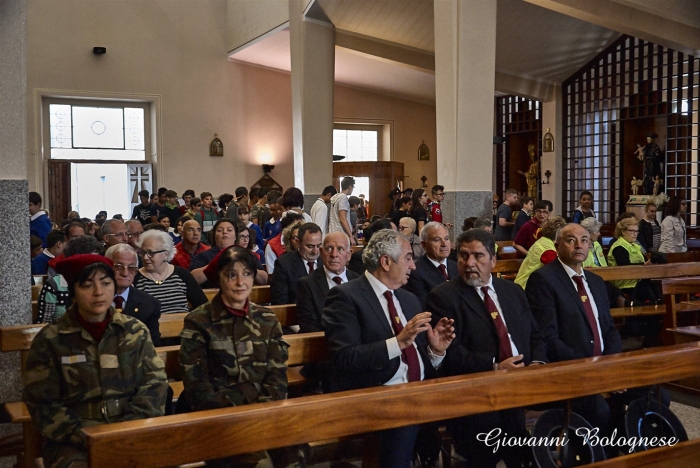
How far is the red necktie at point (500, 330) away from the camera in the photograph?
11.3 ft

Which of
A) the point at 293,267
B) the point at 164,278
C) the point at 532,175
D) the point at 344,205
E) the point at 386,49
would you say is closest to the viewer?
the point at 164,278

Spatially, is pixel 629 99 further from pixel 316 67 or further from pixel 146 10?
pixel 146 10

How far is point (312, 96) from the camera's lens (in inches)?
510

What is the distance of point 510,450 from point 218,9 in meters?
15.2

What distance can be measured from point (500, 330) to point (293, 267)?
1830 mm

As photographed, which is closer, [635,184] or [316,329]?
[316,329]

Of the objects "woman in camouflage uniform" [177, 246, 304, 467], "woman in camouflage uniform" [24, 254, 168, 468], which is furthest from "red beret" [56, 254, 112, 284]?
"woman in camouflage uniform" [177, 246, 304, 467]

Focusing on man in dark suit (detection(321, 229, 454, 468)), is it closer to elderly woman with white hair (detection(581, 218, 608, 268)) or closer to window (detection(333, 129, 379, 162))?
elderly woman with white hair (detection(581, 218, 608, 268))

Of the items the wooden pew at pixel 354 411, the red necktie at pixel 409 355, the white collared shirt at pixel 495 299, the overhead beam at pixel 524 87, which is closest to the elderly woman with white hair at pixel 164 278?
the red necktie at pixel 409 355

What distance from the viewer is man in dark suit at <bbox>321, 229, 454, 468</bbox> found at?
299 centimetres

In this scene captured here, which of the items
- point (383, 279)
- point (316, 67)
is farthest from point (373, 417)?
point (316, 67)

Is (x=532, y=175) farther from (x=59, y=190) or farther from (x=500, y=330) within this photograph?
(x=500, y=330)

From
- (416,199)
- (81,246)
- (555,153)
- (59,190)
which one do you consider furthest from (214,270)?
(555,153)

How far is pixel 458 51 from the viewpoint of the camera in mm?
8664
